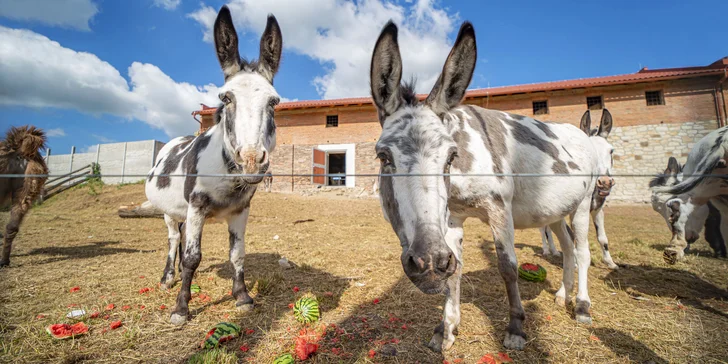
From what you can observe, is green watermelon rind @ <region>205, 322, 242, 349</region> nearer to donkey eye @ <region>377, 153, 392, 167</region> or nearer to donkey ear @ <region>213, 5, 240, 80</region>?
donkey eye @ <region>377, 153, 392, 167</region>

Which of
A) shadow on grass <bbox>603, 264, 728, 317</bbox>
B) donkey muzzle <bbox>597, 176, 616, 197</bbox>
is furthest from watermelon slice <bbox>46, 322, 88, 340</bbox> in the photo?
donkey muzzle <bbox>597, 176, 616, 197</bbox>

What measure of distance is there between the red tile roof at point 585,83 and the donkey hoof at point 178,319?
48.3 ft

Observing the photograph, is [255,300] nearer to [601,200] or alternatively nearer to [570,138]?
[570,138]

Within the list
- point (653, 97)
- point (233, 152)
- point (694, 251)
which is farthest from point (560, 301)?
point (653, 97)

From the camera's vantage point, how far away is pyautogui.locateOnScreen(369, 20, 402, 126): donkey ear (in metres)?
2.02

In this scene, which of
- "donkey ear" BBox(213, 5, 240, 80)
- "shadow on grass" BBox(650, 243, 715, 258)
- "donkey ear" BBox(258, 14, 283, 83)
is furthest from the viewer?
"shadow on grass" BBox(650, 243, 715, 258)

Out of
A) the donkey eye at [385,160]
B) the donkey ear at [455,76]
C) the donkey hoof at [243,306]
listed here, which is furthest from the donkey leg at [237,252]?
the donkey ear at [455,76]

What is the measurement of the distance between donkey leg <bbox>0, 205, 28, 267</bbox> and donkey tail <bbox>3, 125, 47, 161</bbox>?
109 cm

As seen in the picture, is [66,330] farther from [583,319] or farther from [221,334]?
[583,319]

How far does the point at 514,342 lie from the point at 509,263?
0.67 meters

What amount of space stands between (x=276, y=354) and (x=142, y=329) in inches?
55.9

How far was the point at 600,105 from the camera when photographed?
1764cm

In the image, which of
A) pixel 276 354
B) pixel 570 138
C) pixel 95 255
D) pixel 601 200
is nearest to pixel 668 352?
pixel 570 138

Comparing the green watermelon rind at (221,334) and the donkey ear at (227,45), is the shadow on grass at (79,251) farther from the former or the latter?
the donkey ear at (227,45)
